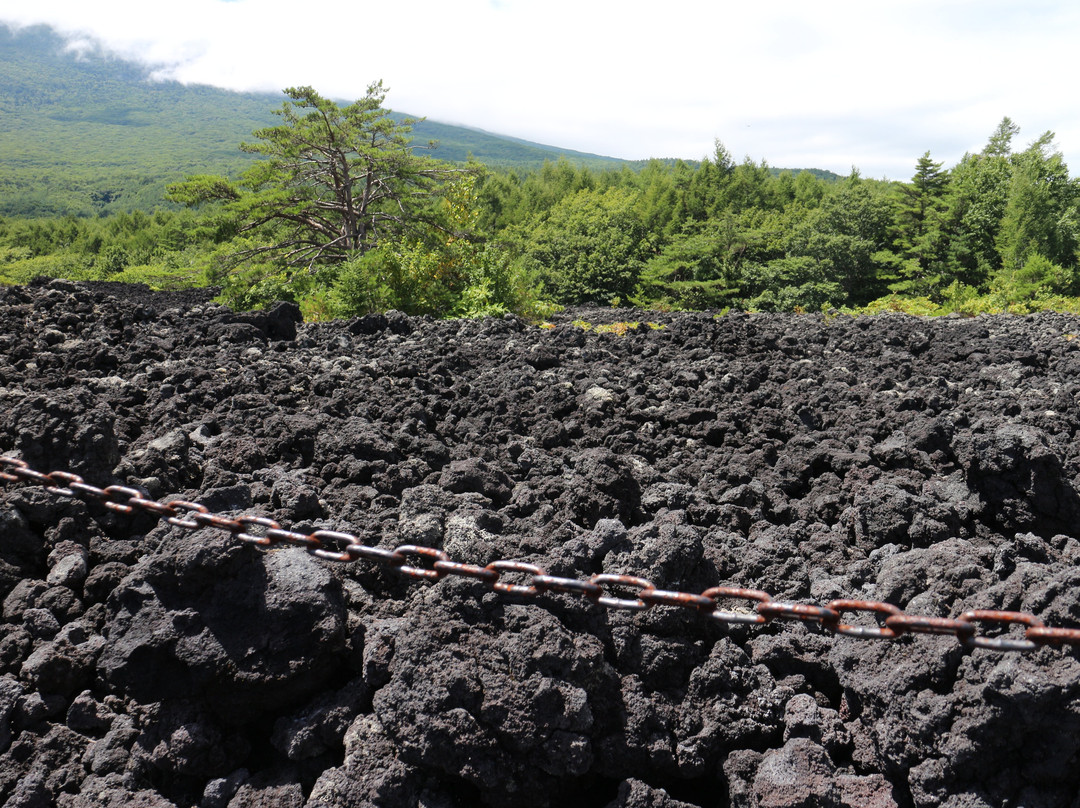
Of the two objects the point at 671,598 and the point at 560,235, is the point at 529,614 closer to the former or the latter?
the point at 671,598

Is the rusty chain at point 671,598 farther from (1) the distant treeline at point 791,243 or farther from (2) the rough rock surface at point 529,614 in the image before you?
(1) the distant treeline at point 791,243

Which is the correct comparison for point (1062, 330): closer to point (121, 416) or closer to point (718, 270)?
point (121, 416)

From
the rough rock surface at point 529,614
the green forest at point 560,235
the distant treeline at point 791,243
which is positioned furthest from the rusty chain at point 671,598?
the distant treeline at point 791,243

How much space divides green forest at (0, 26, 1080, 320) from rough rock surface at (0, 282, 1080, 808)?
20.3ft

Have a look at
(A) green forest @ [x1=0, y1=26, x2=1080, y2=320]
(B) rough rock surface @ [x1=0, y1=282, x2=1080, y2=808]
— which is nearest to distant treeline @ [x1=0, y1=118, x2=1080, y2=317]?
(A) green forest @ [x1=0, y1=26, x2=1080, y2=320]

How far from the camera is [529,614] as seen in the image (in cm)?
177

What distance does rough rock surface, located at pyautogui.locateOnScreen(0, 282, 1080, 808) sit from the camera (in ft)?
5.10

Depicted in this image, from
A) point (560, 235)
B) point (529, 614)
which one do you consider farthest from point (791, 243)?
point (529, 614)

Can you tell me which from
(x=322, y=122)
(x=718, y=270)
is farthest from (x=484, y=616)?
(x=718, y=270)

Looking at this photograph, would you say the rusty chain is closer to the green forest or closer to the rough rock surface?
the rough rock surface

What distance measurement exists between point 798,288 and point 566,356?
69.6ft

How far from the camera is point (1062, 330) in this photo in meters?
6.91

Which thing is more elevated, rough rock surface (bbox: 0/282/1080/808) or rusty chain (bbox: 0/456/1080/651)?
rusty chain (bbox: 0/456/1080/651)

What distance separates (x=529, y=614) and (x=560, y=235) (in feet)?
94.1
